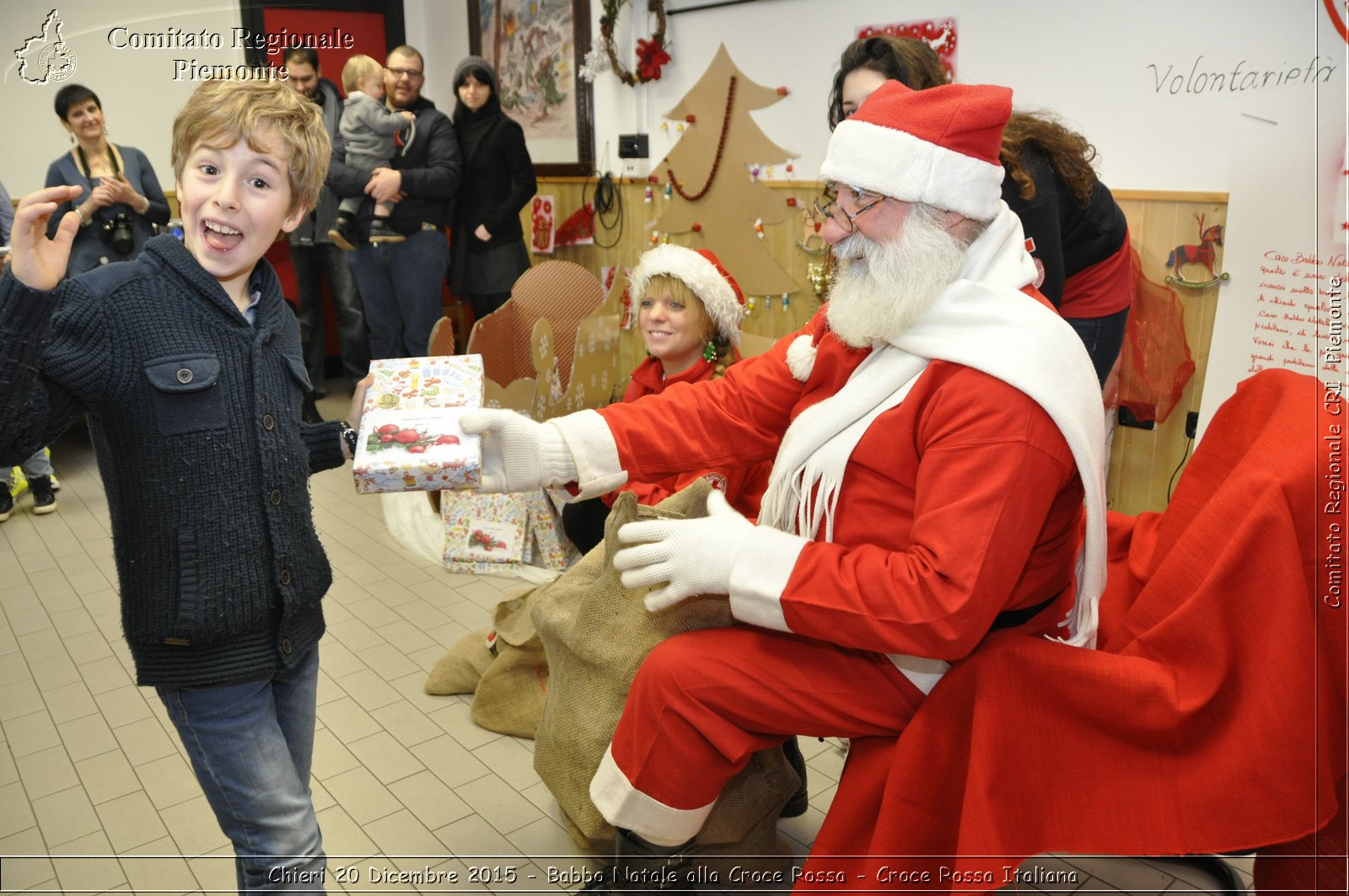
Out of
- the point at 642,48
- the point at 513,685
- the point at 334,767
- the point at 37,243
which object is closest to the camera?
the point at 37,243

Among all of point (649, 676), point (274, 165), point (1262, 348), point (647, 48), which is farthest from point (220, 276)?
point (647, 48)

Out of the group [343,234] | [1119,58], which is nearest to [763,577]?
[1119,58]

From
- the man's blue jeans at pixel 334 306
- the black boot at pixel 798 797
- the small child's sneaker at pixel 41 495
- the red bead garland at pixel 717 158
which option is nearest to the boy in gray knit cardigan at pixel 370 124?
the man's blue jeans at pixel 334 306

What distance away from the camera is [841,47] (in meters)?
4.12

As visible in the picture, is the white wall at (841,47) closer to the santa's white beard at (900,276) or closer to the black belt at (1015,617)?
the santa's white beard at (900,276)

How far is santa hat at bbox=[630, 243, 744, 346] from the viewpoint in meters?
2.80

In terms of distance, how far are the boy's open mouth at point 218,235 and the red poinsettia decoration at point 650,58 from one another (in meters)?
3.88

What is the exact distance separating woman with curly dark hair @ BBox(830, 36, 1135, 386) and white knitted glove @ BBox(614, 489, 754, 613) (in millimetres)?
1080

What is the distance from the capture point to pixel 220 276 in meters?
1.47

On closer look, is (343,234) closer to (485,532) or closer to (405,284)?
(405,284)

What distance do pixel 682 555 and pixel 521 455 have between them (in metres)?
0.45

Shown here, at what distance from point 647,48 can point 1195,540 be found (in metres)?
4.10

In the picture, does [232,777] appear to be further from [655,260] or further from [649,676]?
[655,260]

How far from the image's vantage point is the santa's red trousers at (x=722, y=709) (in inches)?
63.3
